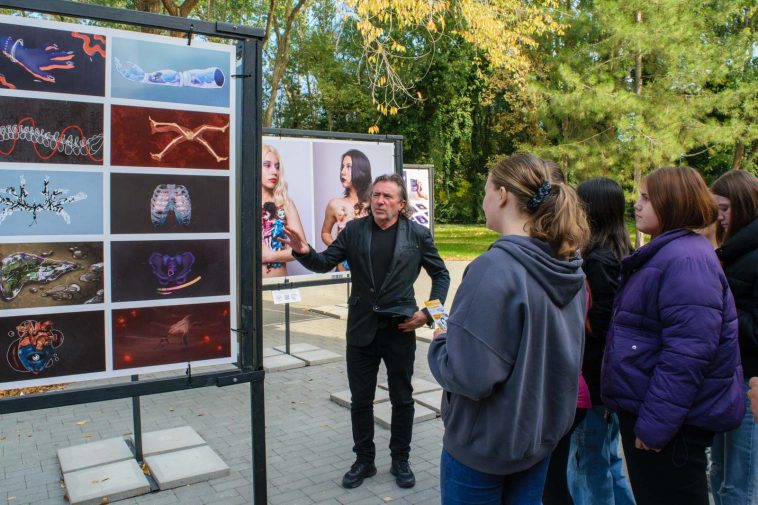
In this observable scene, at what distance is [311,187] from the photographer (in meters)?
6.54

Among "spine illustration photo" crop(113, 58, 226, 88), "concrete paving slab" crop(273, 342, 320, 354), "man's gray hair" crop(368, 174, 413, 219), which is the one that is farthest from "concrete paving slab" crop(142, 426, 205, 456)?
"spine illustration photo" crop(113, 58, 226, 88)

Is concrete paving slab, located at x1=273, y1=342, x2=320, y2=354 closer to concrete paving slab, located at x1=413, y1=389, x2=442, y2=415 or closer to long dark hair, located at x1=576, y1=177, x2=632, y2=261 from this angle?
concrete paving slab, located at x1=413, y1=389, x2=442, y2=415

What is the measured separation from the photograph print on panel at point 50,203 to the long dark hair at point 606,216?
85.4 inches

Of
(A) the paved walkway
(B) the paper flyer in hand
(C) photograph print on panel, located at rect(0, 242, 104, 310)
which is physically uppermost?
(C) photograph print on panel, located at rect(0, 242, 104, 310)

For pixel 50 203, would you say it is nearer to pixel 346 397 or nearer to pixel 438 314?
pixel 438 314

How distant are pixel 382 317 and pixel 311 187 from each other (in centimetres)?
304

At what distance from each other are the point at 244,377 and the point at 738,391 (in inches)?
79.2

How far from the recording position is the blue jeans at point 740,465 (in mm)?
2852

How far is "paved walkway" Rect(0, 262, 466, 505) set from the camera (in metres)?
3.72

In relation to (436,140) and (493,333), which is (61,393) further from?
(436,140)

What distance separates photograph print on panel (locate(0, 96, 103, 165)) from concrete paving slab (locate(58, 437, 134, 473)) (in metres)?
2.56

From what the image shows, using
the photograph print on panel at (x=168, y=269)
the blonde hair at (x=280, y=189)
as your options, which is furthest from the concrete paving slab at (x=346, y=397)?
the photograph print on panel at (x=168, y=269)

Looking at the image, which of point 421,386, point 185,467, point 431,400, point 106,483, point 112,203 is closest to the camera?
point 112,203

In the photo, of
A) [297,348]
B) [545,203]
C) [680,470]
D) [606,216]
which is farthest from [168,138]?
[297,348]
